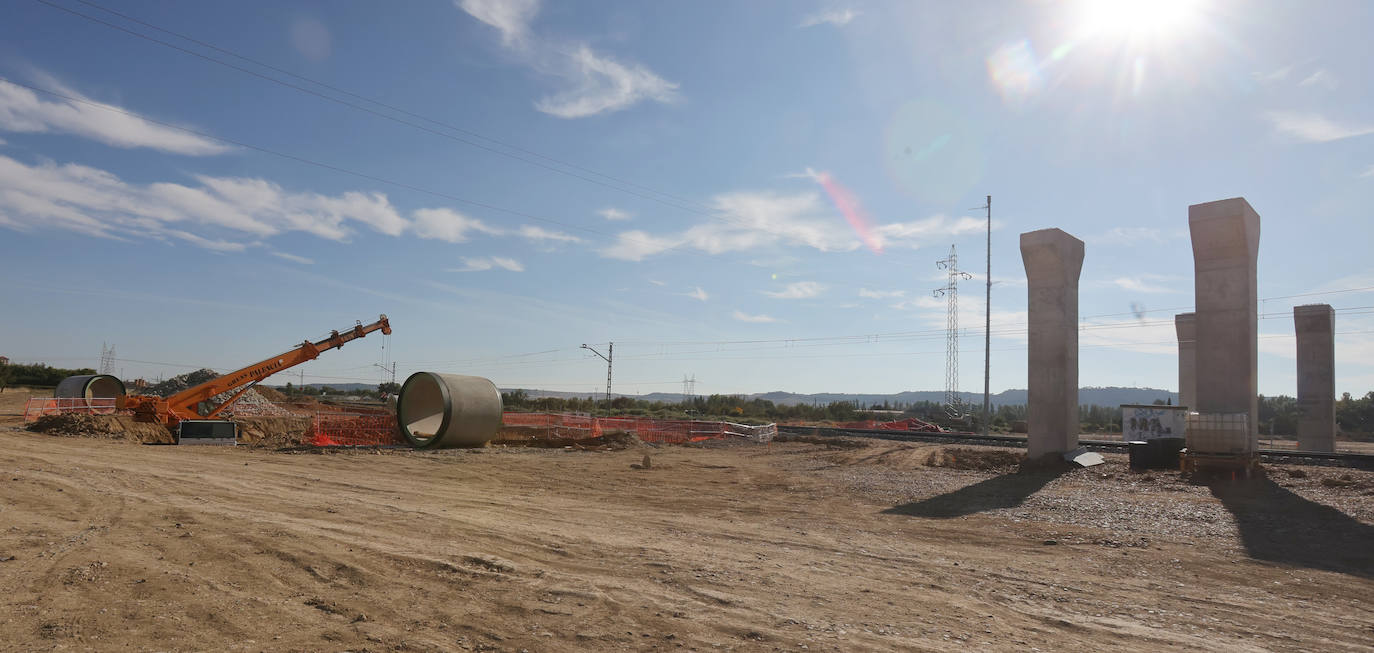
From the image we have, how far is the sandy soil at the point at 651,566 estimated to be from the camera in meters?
5.73

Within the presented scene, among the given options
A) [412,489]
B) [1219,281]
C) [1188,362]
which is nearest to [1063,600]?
[412,489]

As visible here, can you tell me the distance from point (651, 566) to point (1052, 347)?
17.3m

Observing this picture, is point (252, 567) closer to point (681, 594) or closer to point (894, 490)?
point (681, 594)

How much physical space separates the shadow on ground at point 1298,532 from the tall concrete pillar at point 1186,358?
2151 centimetres

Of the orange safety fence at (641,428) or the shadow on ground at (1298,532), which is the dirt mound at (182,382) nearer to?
the orange safety fence at (641,428)

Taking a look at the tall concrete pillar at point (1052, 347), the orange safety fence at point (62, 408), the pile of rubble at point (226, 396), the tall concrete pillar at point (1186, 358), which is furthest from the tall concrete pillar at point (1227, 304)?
the pile of rubble at point (226, 396)

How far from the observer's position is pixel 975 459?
2342 cm

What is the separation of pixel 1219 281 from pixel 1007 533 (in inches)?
655

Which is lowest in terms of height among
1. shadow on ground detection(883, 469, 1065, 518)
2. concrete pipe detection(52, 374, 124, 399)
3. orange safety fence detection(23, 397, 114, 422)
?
shadow on ground detection(883, 469, 1065, 518)

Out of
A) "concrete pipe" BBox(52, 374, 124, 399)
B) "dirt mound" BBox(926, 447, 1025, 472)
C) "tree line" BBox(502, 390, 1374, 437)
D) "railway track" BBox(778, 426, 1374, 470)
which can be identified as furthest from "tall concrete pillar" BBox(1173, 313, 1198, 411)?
"concrete pipe" BBox(52, 374, 124, 399)

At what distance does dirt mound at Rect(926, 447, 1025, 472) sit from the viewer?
21828 mm

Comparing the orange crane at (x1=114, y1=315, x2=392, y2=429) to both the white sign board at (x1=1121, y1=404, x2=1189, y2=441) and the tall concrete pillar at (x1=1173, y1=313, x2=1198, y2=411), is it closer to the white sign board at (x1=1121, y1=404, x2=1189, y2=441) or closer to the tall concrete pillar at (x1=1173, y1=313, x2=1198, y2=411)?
the white sign board at (x1=1121, y1=404, x2=1189, y2=441)

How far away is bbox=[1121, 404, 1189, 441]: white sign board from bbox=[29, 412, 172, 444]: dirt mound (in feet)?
112

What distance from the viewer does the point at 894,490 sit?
54.4ft
